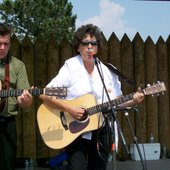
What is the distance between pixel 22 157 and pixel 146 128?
2223mm

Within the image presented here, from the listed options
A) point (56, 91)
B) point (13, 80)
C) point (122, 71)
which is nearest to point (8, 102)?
point (13, 80)

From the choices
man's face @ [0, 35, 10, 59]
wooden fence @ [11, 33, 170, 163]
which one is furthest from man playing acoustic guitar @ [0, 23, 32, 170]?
wooden fence @ [11, 33, 170, 163]

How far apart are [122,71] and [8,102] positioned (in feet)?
11.2

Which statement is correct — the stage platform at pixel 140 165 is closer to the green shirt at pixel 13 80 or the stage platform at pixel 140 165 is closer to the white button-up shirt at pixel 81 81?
the white button-up shirt at pixel 81 81

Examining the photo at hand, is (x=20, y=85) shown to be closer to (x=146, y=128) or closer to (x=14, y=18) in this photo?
(x=146, y=128)

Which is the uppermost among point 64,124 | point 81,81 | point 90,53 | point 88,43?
point 88,43

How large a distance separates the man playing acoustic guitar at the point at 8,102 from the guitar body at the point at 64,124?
0.34m

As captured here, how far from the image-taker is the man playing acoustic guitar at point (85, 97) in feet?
13.8

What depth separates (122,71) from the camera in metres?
7.32

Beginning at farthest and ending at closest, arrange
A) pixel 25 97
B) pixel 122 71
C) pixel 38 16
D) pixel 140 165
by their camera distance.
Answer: pixel 38 16 < pixel 122 71 < pixel 140 165 < pixel 25 97

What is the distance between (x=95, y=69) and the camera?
4355 millimetres

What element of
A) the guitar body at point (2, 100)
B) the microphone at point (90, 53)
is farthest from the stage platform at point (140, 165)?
the microphone at point (90, 53)

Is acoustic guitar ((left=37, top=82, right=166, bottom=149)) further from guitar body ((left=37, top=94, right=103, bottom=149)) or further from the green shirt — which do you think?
the green shirt

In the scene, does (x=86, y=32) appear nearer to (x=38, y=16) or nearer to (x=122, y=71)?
(x=122, y=71)
